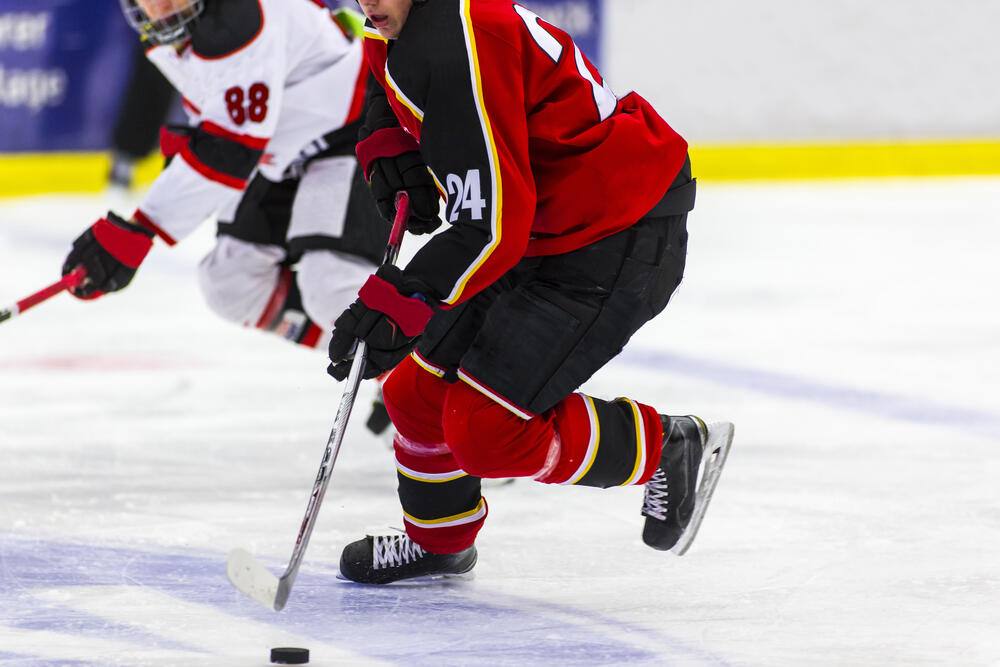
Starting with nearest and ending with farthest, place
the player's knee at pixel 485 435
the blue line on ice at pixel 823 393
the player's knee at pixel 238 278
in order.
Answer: the player's knee at pixel 485 435, the player's knee at pixel 238 278, the blue line on ice at pixel 823 393

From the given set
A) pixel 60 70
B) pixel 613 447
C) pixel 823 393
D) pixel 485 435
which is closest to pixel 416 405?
pixel 485 435

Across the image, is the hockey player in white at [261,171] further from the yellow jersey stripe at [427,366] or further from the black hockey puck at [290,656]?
the black hockey puck at [290,656]

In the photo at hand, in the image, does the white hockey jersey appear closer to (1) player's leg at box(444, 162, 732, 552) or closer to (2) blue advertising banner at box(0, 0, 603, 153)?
(1) player's leg at box(444, 162, 732, 552)

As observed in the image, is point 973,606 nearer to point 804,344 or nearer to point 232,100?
point 232,100

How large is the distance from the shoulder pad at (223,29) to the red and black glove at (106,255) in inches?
13.5

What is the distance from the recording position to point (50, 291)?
2830 mm

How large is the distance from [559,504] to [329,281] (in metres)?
0.62

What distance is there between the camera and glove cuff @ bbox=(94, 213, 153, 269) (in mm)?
2756

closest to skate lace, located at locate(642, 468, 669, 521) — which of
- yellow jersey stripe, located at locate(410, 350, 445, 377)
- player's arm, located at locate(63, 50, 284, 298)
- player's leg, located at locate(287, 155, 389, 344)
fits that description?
yellow jersey stripe, located at locate(410, 350, 445, 377)

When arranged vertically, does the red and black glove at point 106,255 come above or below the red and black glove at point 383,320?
below

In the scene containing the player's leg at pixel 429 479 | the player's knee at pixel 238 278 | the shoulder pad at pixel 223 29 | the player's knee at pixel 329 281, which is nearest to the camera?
the player's leg at pixel 429 479

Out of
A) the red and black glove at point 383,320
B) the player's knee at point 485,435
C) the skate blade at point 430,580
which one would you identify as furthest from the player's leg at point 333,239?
the red and black glove at point 383,320

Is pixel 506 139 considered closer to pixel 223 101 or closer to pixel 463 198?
pixel 463 198

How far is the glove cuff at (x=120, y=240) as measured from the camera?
2.76 metres
